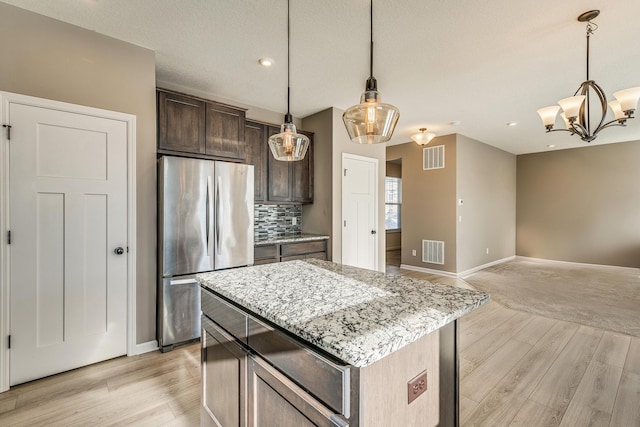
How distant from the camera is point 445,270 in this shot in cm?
570

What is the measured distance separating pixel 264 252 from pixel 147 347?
55.2 inches

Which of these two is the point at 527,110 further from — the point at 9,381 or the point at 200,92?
the point at 9,381

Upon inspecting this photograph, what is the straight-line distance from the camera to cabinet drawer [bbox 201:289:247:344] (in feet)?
4.13

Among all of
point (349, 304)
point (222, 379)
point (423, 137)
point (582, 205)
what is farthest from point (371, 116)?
point (582, 205)

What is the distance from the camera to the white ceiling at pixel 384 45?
211cm

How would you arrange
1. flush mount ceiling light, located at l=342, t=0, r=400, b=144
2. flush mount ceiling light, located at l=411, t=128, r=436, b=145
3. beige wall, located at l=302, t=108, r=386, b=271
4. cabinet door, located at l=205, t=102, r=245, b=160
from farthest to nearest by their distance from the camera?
flush mount ceiling light, located at l=411, t=128, r=436, b=145, beige wall, located at l=302, t=108, r=386, b=271, cabinet door, located at l=205, t=102, r=245, b=160, flush mount ceiling light, located at l=342, t=0, r=400, b=144

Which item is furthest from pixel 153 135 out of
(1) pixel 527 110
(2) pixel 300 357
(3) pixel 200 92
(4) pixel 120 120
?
(1) pixel 527 110

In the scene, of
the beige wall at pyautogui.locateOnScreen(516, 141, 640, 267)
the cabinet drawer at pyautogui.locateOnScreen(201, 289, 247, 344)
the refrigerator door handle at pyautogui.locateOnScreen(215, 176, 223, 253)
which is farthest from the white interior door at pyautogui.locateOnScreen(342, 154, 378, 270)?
the beige wall at pyautogui.locateOnScreen(516, 141, 640, 267)

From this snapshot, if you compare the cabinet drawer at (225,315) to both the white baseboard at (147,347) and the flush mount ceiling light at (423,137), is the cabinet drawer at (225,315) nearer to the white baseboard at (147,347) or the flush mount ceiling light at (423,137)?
the white baseboard at (147,347)

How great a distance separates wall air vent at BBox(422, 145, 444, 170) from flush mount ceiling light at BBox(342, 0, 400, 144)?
4.68 meters

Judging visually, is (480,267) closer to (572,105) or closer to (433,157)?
(433,157)

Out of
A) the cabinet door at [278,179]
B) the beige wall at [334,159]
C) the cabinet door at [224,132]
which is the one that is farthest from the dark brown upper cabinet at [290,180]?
the cabinet door at [224,132]

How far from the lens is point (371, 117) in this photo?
4.74 feet

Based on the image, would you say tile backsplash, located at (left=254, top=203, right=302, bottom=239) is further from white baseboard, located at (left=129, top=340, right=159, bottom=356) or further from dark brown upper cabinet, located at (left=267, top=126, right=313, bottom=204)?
white baseboard, located at (left=129, top=340, right=159, bottom=356)
